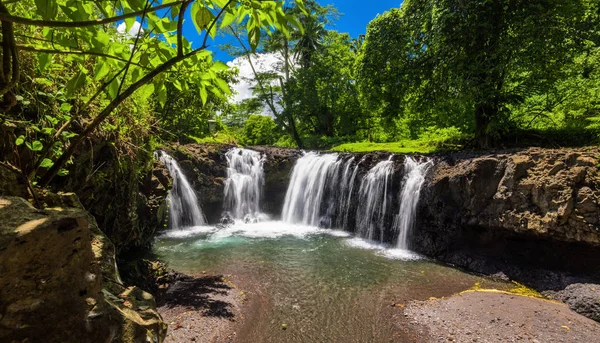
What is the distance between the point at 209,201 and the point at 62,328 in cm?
1419

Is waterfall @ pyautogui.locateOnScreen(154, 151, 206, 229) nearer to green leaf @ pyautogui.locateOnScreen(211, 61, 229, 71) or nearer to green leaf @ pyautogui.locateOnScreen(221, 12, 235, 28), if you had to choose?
green leaf @ pyautogui.locateOnScreen(211, 61, 229, 71)

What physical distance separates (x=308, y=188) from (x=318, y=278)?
26.3 ft

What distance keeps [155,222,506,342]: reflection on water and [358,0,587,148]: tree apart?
6.82 m

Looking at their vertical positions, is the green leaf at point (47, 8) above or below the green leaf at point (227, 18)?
below

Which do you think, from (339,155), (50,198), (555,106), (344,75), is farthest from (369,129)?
(50,198)

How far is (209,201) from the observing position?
50.7 feet

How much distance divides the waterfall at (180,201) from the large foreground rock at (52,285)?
1202cm

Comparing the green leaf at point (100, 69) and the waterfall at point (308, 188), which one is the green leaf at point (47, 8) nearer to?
the green leaf at point (100, 69)

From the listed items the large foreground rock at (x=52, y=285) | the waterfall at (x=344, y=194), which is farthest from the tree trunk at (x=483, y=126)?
the large foreground rock at (x=52, y=285)

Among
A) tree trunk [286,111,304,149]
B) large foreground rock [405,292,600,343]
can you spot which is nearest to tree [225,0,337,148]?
tree trunk [286,111,304,149]

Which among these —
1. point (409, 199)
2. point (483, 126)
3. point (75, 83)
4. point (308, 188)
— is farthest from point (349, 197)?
point (75, 83)

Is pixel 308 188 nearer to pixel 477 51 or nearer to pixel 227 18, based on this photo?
pixel 477 51

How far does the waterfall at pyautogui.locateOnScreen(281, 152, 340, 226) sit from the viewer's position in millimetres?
14766

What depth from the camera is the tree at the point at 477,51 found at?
32.4ft
